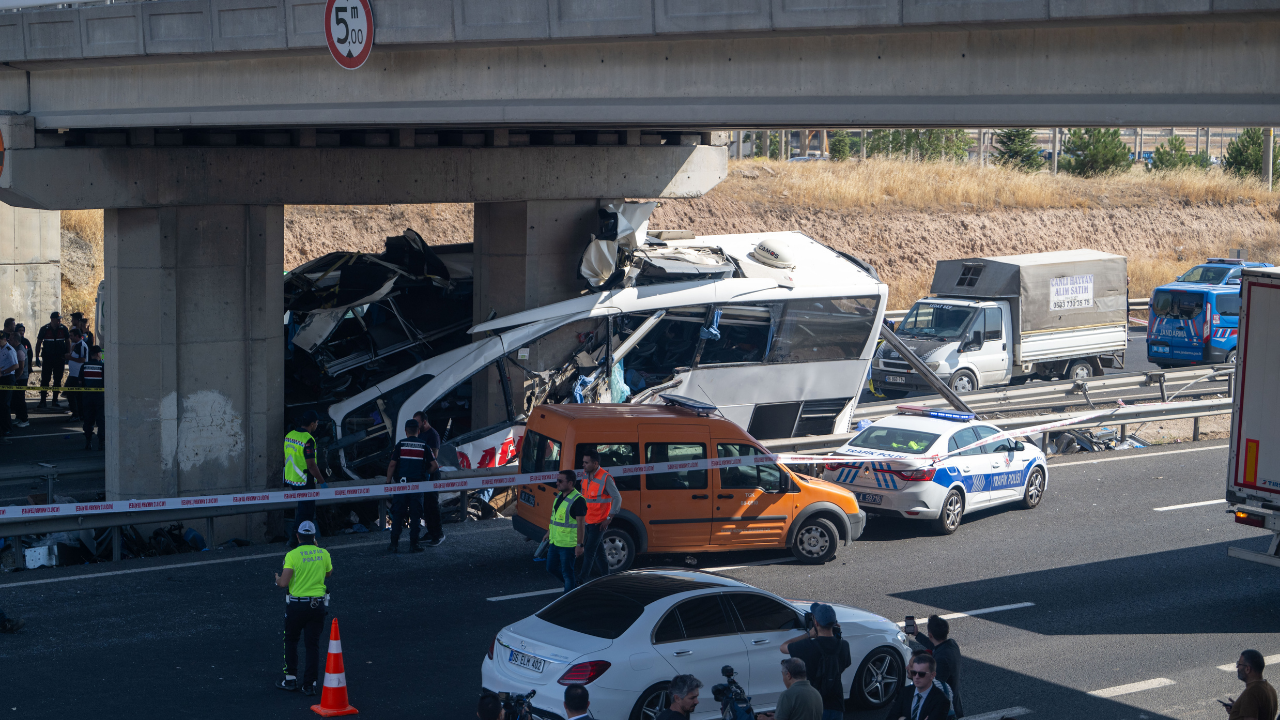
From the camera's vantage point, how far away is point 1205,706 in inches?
404

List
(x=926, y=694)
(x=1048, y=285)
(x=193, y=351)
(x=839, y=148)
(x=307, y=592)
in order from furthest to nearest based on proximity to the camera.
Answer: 1. (x=839, y=148)
2. (x=1048, y=285)
3. (x=193, y=351)
4. (x=307, y=592)
5. (x=926, y=694)

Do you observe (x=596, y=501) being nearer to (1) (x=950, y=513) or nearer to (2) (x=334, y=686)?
(2) (x=334, y=686)

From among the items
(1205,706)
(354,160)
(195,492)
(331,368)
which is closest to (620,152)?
(354,160)

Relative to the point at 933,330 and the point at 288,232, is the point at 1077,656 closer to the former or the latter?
the point at 933,330

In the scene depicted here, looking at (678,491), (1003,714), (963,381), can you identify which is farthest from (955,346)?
(1003,714)

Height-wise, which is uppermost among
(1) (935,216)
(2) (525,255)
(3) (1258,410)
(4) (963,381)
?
(1) (935,216)

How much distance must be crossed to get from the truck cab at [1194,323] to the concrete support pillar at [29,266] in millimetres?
26137

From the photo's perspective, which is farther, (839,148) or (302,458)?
(839,148)

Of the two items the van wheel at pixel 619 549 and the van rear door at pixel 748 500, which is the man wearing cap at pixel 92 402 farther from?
the van rear door at pixel 748 500

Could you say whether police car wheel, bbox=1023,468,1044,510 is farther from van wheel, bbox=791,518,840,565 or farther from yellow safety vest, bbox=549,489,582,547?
yellow safety vest, bbox=549,489,582,547

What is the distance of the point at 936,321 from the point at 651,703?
20.0m

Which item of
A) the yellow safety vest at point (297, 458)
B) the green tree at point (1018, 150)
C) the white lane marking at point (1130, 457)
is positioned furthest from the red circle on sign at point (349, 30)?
the green tree at point (1018, 150)

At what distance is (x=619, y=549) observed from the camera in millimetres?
13359

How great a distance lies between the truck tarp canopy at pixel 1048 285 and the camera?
2747cm
